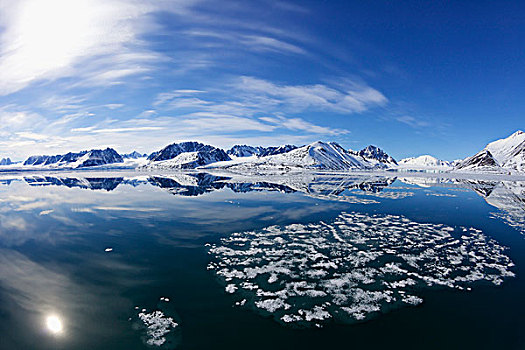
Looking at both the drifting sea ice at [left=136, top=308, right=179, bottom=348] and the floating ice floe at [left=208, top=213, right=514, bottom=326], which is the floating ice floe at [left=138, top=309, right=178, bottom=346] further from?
the floating ice floe at [left=208, top=213, right=514, bottom=326]

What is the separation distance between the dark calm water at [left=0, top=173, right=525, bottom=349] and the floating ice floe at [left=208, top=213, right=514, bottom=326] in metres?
0.07

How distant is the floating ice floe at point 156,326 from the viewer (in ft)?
27.1

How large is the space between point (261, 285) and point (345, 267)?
189 inches

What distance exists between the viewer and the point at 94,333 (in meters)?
8.62

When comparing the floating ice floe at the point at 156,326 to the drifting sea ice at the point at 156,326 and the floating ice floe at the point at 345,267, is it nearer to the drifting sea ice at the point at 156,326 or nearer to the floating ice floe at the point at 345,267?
the drifting sea ice at the point at 156,326

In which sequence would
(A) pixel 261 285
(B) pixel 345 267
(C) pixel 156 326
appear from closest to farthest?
1. (C) pixel 156 326
2. (A) pixel 261 285
3. (B) pixel 345 267

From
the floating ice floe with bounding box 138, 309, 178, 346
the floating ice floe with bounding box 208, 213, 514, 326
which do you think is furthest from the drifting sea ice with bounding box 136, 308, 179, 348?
the floating ice floe with bounding box 208, 213, 514, 326

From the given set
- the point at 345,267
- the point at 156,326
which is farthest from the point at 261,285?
the point at 345,267

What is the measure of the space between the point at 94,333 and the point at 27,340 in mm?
1974

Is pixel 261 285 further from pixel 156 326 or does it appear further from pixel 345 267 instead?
pixel 345 267

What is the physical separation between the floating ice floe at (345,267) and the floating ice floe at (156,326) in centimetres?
271

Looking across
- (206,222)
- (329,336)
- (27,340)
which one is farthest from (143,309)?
(206,222)

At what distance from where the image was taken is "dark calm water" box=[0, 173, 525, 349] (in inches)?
337

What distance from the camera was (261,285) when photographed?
11609mm
